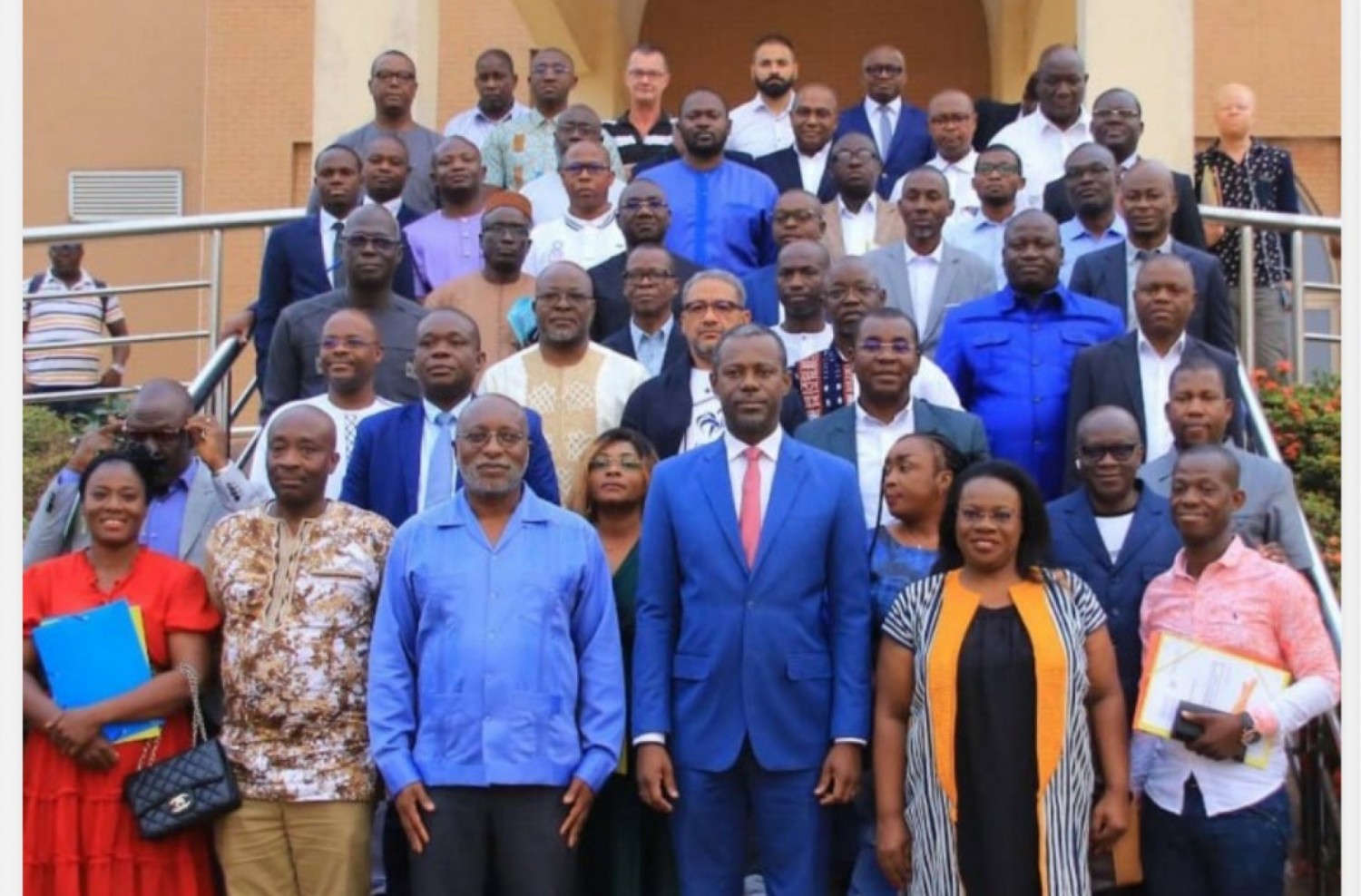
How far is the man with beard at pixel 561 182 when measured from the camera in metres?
11.3

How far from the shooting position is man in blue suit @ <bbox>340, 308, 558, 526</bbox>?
8.27m

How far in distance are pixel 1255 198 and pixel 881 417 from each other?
186 inches

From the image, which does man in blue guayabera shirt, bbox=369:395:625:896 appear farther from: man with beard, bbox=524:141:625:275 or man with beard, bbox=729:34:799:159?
man with beard, bbox=729:34:799:159

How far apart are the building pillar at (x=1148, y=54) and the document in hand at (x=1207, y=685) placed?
18.8 feet

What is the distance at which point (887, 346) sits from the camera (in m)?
8.18

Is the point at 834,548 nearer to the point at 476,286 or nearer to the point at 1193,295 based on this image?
the point at 1193,295

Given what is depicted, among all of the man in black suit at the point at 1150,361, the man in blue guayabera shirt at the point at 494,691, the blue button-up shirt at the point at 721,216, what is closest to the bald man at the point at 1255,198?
the blue button-up shirt at the point at 721,216

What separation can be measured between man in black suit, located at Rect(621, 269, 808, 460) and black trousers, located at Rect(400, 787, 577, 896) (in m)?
1.78

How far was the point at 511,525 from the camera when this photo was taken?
744 centimetres

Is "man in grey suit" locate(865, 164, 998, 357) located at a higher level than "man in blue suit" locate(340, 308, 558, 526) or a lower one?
higher

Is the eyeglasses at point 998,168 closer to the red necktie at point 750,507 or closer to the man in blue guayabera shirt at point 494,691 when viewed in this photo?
the red necktie at point 750,507

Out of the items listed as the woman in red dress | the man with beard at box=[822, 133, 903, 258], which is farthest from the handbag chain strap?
the man with beard at box=[822, 133, 903, 258]

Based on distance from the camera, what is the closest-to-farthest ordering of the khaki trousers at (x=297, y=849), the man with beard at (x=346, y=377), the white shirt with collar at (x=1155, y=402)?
1. the khaki trousers at (x=297, y=849)
2. the man with beard at (x=346, y=377)
3. the white shirt with collar at (x=1155, y=402)

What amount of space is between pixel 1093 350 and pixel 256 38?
11865 mm
